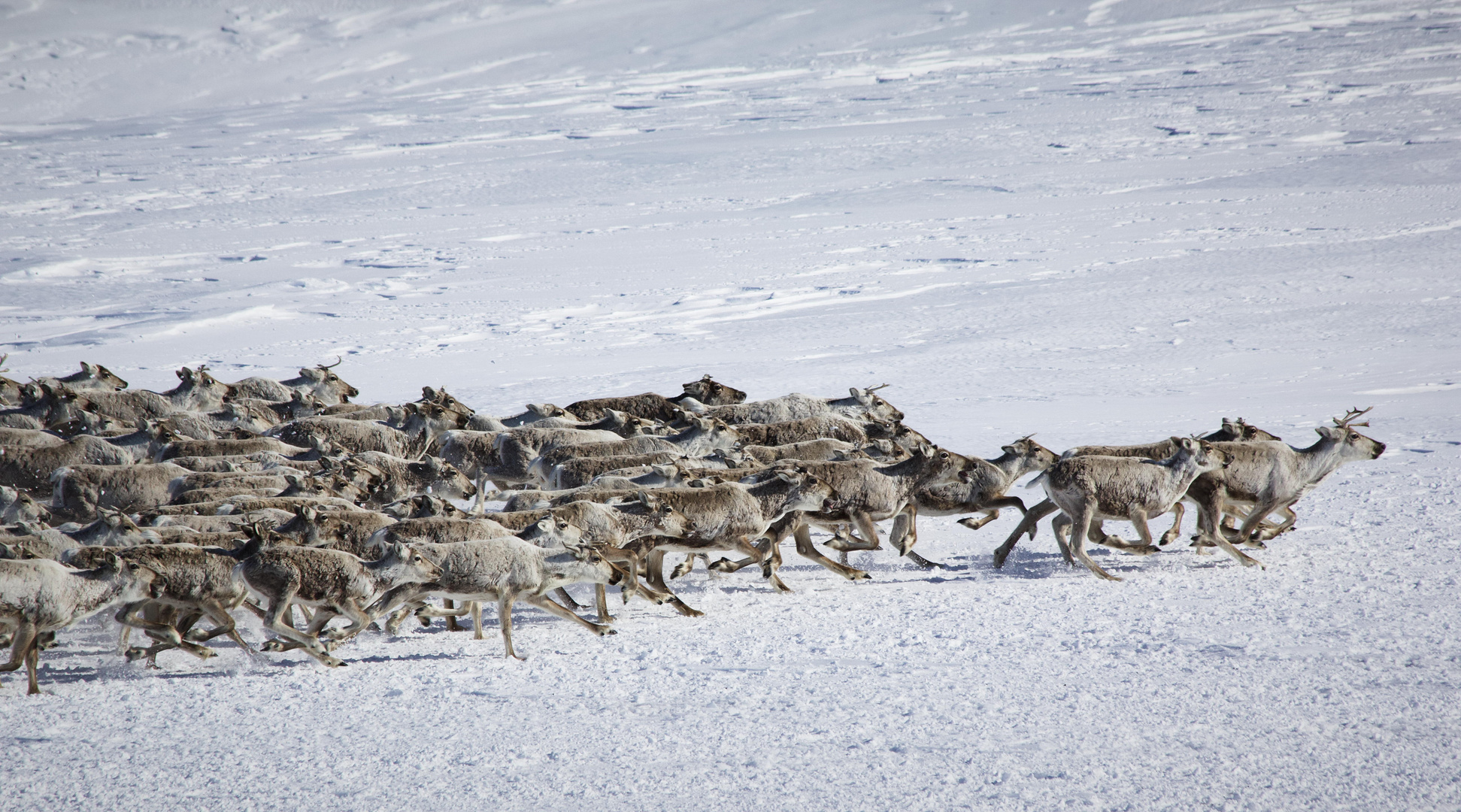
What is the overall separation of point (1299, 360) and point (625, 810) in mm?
13308

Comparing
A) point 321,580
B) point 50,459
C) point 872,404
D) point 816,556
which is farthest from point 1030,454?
point 50,459

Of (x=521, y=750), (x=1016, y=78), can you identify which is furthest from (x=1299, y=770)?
(x=1016, y=78)

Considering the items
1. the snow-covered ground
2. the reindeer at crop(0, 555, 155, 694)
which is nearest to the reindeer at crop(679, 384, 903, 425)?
the snow-covered ground

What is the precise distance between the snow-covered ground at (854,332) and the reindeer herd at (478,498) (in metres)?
0.32

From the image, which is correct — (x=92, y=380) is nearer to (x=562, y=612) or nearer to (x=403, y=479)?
(x=403, y=479)

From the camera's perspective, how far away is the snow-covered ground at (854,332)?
5383 millimetres

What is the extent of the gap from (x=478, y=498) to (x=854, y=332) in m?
9.87

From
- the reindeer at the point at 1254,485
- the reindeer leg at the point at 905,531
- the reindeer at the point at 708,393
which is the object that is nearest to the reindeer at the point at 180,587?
the reindeer leg at the point at 905,531

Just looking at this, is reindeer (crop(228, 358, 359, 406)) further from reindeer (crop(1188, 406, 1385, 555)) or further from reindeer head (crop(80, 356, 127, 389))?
reindeer (crop(1188, 406, 1385, 555))

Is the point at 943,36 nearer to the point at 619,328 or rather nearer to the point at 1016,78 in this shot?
the point at 1016,78

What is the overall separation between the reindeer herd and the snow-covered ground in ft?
1.05

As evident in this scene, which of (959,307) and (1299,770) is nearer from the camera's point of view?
(1299,770)

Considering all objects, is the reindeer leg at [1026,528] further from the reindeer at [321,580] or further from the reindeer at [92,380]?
the reindeer at [92,380]

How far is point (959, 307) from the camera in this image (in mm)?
19688
